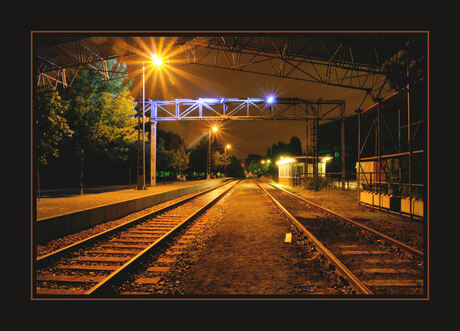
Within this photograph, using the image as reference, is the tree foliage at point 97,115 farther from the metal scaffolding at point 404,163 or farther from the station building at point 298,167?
the station building at point 298,167

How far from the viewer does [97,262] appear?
15.5 ft

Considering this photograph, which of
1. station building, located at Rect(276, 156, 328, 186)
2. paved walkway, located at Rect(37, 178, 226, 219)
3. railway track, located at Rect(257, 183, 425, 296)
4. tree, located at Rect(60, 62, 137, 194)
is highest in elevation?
tree, located at Rect(60, 62, 137, 194)

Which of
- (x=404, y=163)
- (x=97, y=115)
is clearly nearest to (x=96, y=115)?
(x=97, y=115)

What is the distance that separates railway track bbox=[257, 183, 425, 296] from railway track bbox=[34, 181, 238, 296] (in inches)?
138

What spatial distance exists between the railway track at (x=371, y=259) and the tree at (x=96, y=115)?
15.2 m

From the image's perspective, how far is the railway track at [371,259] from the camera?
367 centimetres

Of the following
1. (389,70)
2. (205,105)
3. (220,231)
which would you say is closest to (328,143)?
(205,105)

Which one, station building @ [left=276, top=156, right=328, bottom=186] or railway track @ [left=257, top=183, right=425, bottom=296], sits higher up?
station building @ [left=276, top=156, right=328, bottom=186]

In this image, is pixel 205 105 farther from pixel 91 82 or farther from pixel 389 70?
pixel 389 70

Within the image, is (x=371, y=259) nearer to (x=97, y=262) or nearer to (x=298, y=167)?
(x=97, y=262)

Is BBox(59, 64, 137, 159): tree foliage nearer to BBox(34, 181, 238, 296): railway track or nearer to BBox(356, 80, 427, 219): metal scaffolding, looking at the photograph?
BBox(34, 181, 238, 296): railway track

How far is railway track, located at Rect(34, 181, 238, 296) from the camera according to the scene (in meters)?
→ 3.65

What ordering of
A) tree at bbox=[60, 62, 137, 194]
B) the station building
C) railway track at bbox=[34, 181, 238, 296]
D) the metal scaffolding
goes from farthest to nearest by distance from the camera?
the station building
tree at bbox=[60, 62, 137, 194]
the metal scaffolding
railway track at bbox=[34, 181, 238, 296]

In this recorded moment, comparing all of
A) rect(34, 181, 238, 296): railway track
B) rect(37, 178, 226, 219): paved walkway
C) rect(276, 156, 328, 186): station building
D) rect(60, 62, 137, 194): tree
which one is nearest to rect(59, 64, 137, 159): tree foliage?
rect(60, 62, 137, 194): tree
